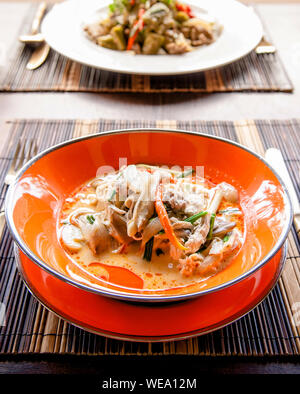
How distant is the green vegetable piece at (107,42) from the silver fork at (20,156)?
0.87 m

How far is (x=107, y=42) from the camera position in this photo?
2.32m

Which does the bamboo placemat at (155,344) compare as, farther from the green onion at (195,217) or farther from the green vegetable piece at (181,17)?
the green vegetable piece at (181,17)

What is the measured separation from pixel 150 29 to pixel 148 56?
19cm

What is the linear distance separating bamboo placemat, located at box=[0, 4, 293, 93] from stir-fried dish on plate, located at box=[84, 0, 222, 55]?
0.17 meters

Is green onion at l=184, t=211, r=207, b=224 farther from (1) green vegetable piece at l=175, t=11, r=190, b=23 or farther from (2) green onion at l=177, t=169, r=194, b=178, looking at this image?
(1) green vegetable piece at l=175, t=11, r=190, b=23

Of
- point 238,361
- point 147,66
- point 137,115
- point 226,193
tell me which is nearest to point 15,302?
point 238,361

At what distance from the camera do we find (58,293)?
41.6 inches

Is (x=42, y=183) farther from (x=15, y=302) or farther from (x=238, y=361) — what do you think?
(x=238, y=361)

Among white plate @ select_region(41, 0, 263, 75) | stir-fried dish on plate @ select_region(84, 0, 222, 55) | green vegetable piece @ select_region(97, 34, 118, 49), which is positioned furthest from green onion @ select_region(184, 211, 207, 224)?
green vegetable piece @ select_region(97, 34, 118, 49)

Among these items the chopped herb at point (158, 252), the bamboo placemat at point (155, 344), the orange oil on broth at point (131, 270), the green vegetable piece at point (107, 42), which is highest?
the green vegetable piece at point (107, 42)

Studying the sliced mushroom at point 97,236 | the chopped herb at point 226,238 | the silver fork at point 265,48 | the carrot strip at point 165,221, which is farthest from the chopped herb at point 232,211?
the silver fork at point 265,48

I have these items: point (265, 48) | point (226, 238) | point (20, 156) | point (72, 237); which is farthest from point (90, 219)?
point (265, 48)

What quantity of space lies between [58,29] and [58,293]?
6.33ft

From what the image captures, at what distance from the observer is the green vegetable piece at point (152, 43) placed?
228 cm
